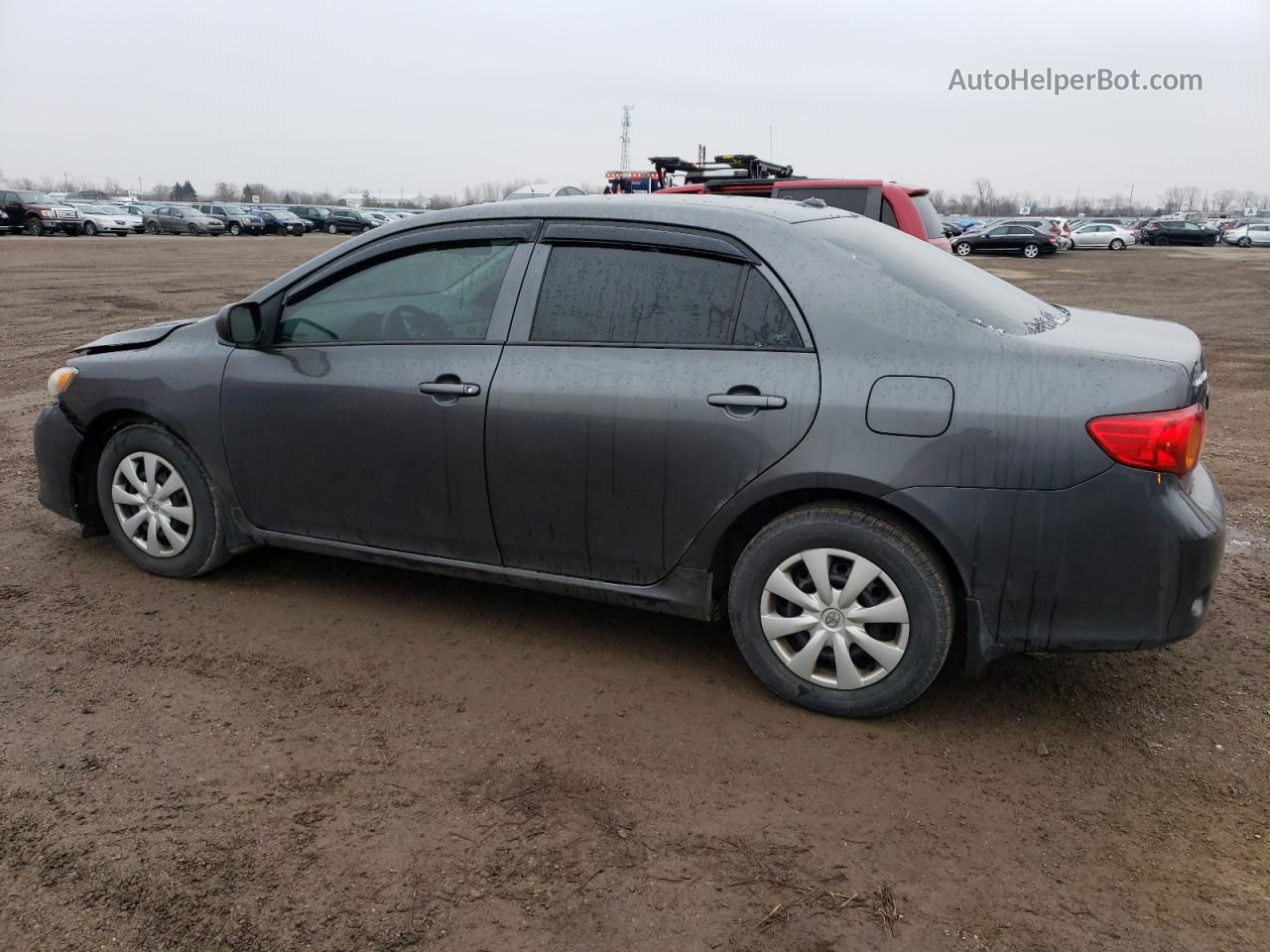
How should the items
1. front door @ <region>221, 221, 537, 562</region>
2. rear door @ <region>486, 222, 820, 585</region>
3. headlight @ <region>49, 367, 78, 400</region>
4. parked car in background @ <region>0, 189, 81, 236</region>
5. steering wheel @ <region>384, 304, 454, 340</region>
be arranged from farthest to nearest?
parked car in background @ <region>0, 189, 81, 236</region> < headlight @ <region>49, 367, 78, 400</region> < steering wheel @ <region>384, 304, 454, 340</region> < front door @ <region>221, 221, 537, 562</region> < rear door @ <region>486, 222, 820, 585</region>

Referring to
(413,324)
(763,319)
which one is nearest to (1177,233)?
(763,319)

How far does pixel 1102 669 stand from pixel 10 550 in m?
4.78

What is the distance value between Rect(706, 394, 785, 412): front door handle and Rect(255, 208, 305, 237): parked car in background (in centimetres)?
5377

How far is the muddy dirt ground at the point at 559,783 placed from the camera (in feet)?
8.07

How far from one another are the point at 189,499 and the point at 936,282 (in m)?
3.12

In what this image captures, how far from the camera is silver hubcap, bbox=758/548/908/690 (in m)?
3.22

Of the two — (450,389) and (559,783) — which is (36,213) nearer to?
(450,389)

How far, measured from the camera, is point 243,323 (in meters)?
4.09

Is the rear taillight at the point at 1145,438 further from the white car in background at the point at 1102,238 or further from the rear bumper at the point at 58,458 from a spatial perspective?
the white car in background at the point at 1102,238

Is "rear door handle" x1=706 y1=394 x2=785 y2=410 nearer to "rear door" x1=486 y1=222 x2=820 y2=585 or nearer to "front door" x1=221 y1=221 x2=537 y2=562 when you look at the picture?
"rear door" x1=486 y1=222 x2=820 y2=585

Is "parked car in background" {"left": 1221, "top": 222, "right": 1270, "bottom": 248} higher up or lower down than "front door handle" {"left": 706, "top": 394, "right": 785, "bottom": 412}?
higher up

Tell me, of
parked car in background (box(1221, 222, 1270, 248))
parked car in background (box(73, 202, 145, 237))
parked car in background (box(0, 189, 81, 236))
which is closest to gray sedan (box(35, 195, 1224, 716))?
parked car in background (box(0, 189, 81, 236))

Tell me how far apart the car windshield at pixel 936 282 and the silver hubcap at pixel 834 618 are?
2.83 feet

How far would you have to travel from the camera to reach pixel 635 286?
3596mm
